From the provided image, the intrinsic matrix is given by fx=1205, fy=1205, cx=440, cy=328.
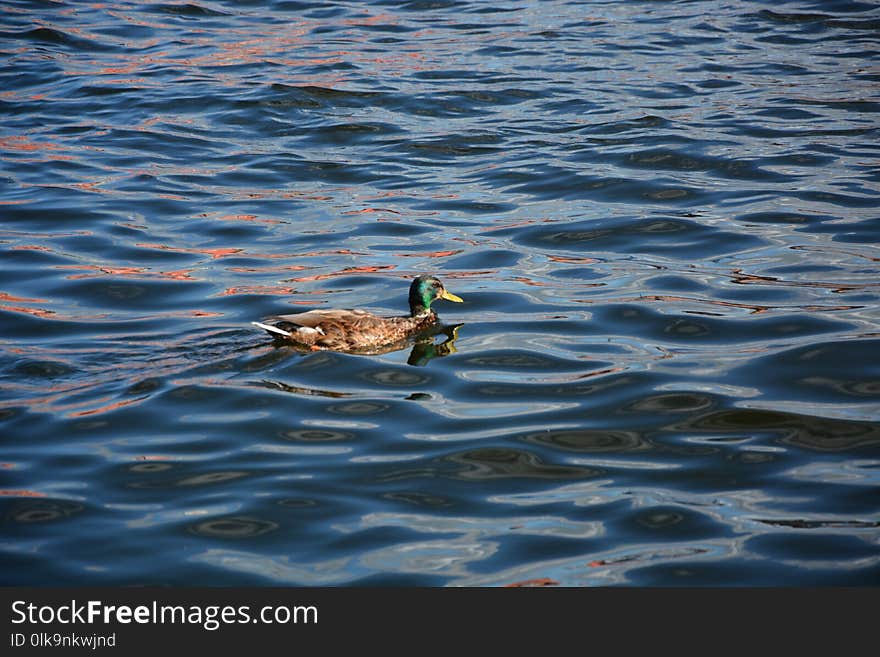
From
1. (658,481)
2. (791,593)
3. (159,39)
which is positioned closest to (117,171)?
(159,39)

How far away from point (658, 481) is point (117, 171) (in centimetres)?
959

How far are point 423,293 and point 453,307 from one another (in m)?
0.65

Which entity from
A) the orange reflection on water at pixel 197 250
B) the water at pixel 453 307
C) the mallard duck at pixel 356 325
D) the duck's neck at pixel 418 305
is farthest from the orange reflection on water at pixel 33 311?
the duck's neck at pixel 418 305

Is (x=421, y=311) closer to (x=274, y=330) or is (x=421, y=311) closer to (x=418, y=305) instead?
(x=418, y=305)

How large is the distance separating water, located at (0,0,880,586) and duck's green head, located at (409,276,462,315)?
1.10 feet

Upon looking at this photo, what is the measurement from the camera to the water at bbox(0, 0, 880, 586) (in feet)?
20.5

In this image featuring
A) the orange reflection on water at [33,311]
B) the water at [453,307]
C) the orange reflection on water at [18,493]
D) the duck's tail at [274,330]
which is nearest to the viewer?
the water at [453,307]

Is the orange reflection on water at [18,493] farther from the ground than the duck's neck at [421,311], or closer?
closer

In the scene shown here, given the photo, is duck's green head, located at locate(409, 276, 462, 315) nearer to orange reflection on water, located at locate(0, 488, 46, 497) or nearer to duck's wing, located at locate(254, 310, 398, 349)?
duck's wing, located at locate(254, 310, 398, 349)

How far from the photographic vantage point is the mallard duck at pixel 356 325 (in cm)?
878

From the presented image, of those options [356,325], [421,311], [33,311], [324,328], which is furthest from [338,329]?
[33,311]

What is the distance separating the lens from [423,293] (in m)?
9.67

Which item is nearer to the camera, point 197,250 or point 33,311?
point 33,311

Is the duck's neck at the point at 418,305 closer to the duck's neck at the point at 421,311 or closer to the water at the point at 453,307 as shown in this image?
the duck's neck at the point at 421,311
